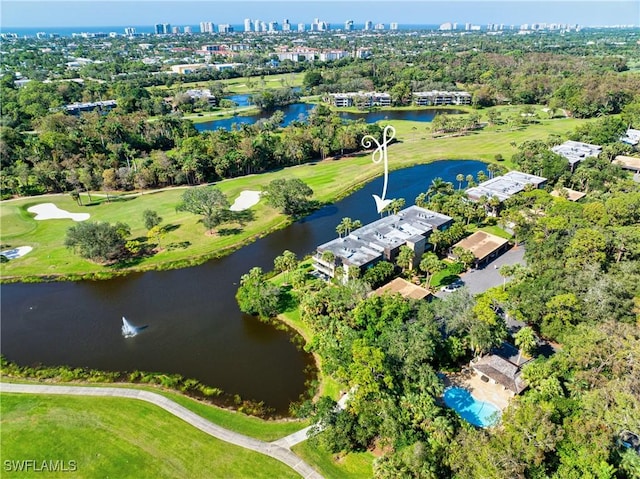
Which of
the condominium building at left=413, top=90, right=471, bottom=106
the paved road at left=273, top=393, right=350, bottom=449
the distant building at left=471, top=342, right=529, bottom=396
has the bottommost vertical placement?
the paved road at left=273, top=393, right=350, bottom=449

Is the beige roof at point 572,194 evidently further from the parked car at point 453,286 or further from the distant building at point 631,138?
the distant building at point 631,138

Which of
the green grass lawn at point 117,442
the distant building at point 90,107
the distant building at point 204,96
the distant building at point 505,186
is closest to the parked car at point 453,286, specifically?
the distant building at point 505,186

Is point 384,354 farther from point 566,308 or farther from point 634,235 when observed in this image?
point 634,235

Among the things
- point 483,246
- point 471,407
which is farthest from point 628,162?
point 471,407

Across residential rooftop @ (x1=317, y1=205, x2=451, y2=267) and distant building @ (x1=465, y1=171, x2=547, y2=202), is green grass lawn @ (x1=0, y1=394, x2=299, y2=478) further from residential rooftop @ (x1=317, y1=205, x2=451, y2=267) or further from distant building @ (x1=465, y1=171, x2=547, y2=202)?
distant building @ (x1=465, y1=171, x2=547, y2=202)

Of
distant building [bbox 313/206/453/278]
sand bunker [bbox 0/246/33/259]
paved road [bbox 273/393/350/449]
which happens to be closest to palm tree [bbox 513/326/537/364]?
paved road [bbox 273/393/350/449]

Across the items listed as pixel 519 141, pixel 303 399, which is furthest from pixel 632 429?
pixel 519 141

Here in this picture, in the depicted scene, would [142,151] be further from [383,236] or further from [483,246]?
[483,246]
